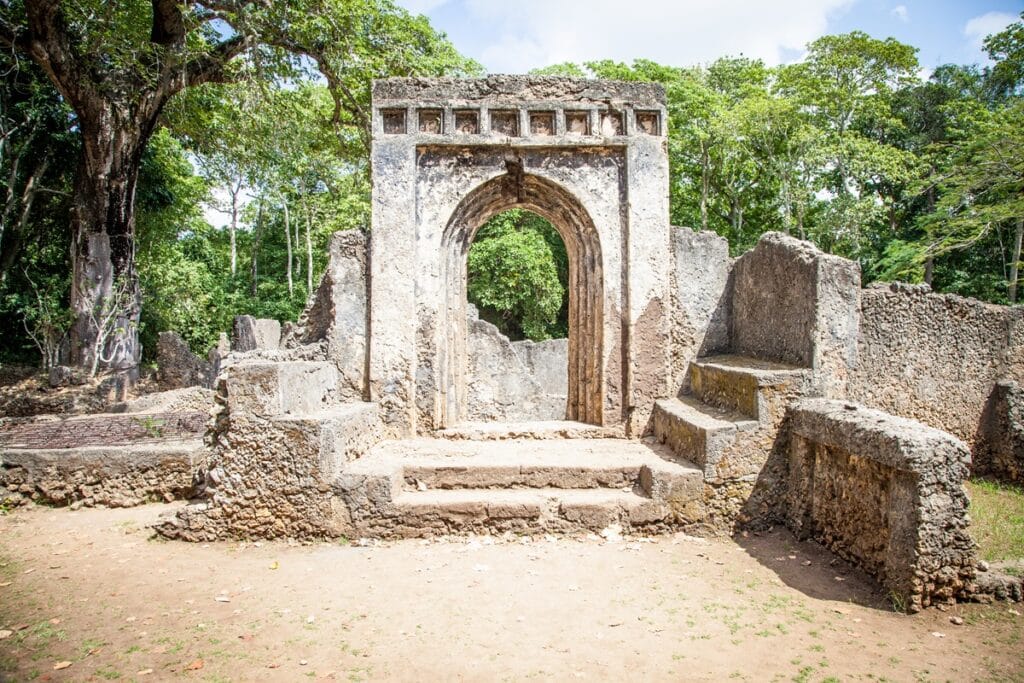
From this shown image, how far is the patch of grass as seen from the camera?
4359 millimetres

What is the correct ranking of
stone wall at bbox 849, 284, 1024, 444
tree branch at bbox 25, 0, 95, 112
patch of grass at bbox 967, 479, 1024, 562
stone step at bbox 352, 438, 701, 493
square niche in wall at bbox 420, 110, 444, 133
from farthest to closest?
tree branch at bbox 25, 0, 95, 112, square niche in wall at bbox 420, 110, 444, 133, stone wall at bbox 849, 284, 1024, 444, stone step at bbox 352, 438, 701, 493, patch of grass at bbox 967, 479, 1024, 562

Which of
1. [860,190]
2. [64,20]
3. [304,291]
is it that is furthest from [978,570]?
[304,291]

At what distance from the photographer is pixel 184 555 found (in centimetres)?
470

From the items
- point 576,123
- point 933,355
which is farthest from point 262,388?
point 933,355

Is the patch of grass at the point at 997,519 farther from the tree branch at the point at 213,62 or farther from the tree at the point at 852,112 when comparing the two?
the tree at the point at 852,112

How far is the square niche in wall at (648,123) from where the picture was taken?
6535 mm

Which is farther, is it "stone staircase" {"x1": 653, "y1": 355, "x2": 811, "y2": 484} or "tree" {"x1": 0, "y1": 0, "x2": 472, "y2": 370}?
"tree" {"x1": 0, "y1": 0, "x2": 472, "y2": 370}

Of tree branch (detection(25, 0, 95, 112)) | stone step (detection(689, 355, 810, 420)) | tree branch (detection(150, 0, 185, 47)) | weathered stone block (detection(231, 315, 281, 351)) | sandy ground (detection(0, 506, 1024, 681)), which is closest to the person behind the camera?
sandy ground (detection(0, 506, 1024, 681))

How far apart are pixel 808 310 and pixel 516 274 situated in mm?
14916

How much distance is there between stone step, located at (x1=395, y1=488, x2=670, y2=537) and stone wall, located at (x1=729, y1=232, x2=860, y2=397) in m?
1.90

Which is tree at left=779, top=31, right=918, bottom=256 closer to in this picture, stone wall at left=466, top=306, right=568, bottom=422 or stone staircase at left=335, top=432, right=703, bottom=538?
stone wall at left=466, top=306, right=568, bottom=422

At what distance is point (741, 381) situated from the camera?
536 cm

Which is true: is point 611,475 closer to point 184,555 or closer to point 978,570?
point 978,570

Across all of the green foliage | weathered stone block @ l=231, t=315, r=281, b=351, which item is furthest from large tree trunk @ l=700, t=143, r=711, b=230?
weathered stone block @ l=231, t=315, r=281, b=351
